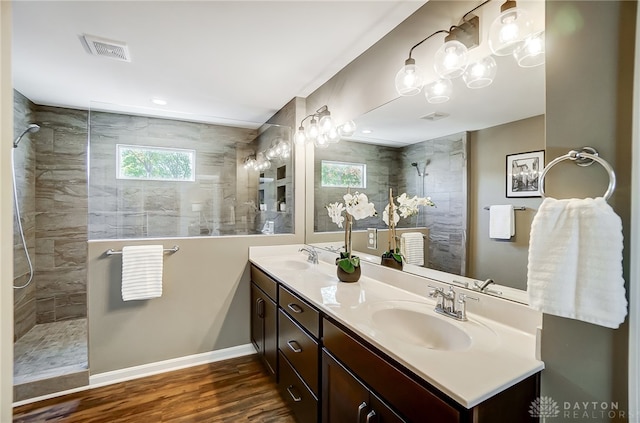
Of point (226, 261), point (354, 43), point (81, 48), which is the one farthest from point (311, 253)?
point (81, 48)

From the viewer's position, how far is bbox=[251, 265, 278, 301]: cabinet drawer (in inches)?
81.2

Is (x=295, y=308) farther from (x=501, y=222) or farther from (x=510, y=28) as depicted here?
(x=510, y=28)

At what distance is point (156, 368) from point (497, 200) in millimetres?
2843

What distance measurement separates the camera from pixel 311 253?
8.36 feet

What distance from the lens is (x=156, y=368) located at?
7.84ft

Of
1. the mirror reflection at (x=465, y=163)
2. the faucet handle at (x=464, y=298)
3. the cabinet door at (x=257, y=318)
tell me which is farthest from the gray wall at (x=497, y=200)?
the cabinet door at (x=257, y=318)

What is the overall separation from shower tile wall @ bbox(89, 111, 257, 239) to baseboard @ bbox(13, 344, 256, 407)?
Result: 1.10 m

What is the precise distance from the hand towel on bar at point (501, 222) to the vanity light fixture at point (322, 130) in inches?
50.7

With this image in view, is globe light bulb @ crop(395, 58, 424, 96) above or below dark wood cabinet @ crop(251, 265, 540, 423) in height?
above

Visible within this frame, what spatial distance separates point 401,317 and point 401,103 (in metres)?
1.28

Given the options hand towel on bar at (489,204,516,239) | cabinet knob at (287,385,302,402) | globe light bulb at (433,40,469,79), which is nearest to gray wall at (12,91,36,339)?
cabinet knob at (287,385,302,402)

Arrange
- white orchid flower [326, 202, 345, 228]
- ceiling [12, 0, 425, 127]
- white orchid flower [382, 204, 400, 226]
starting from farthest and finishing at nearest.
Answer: white orchid flower [326, 202, 345, 228] → white orchid flower [382, 204, 400, 226] → ceiling [12, 0, 425, 127]

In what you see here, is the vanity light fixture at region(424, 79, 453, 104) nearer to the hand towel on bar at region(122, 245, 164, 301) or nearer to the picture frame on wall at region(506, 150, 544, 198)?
the picture frame on wall at region(506, 150, 544, 198)

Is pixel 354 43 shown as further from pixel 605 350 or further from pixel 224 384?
pixel 224 384
